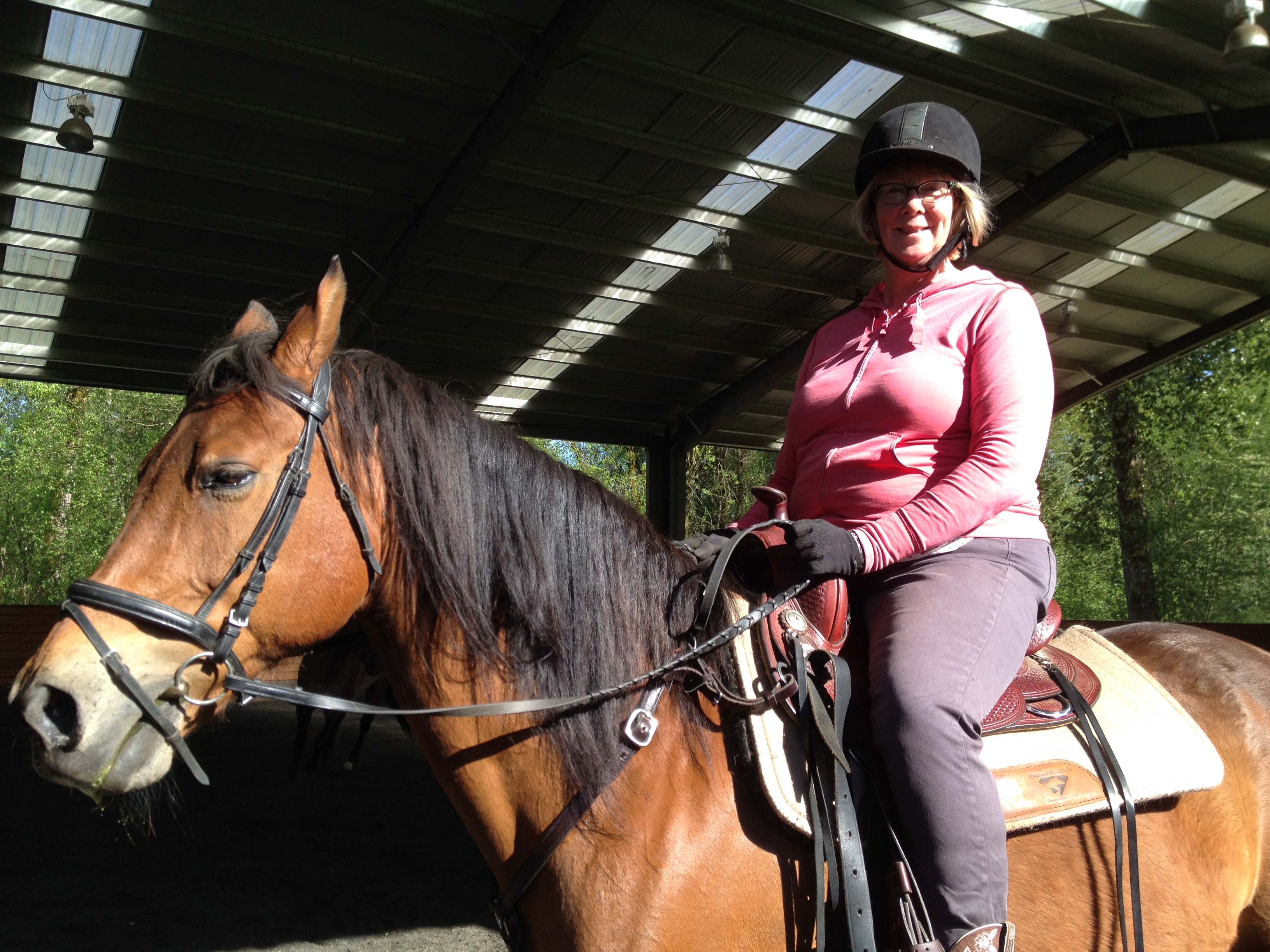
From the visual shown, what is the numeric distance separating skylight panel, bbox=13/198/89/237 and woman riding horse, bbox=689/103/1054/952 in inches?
299

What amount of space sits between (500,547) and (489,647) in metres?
0.19

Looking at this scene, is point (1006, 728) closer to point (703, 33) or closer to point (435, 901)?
point (435, 901)

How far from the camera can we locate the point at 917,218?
187 cm

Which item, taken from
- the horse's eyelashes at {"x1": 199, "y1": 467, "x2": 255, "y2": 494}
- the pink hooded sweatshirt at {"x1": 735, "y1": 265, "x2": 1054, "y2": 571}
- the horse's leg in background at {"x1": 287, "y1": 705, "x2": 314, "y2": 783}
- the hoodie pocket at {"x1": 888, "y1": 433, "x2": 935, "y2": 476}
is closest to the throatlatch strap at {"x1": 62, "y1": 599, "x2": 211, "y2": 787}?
the horse's eyelashes at {"x1": 199, "y1": 467, "x2": 255, "y2": 494}

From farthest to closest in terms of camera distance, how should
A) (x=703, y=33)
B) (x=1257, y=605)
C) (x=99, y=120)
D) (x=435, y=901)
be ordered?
1. (x=1257, y=605)
2. (x=99, y=120)
3. (x=703, y=33)
4. (x=435, y=901)

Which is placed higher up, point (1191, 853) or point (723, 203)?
point (723, 203)

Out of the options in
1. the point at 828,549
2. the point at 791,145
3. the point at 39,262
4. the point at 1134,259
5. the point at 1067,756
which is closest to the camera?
the point at 828,549

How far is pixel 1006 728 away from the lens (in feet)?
5.67

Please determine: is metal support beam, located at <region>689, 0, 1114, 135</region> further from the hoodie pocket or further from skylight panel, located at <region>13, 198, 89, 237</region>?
skylight panel, located at <region>13, 198, 89, 237</region>

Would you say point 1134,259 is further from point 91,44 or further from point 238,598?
point 238,598

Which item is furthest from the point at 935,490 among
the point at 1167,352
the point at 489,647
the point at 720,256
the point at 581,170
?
the point at 1167,352

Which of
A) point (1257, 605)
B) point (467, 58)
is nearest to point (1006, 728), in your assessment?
point (467, 58)

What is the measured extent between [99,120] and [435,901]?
19.4 ft

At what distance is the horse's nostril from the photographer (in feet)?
4.24
